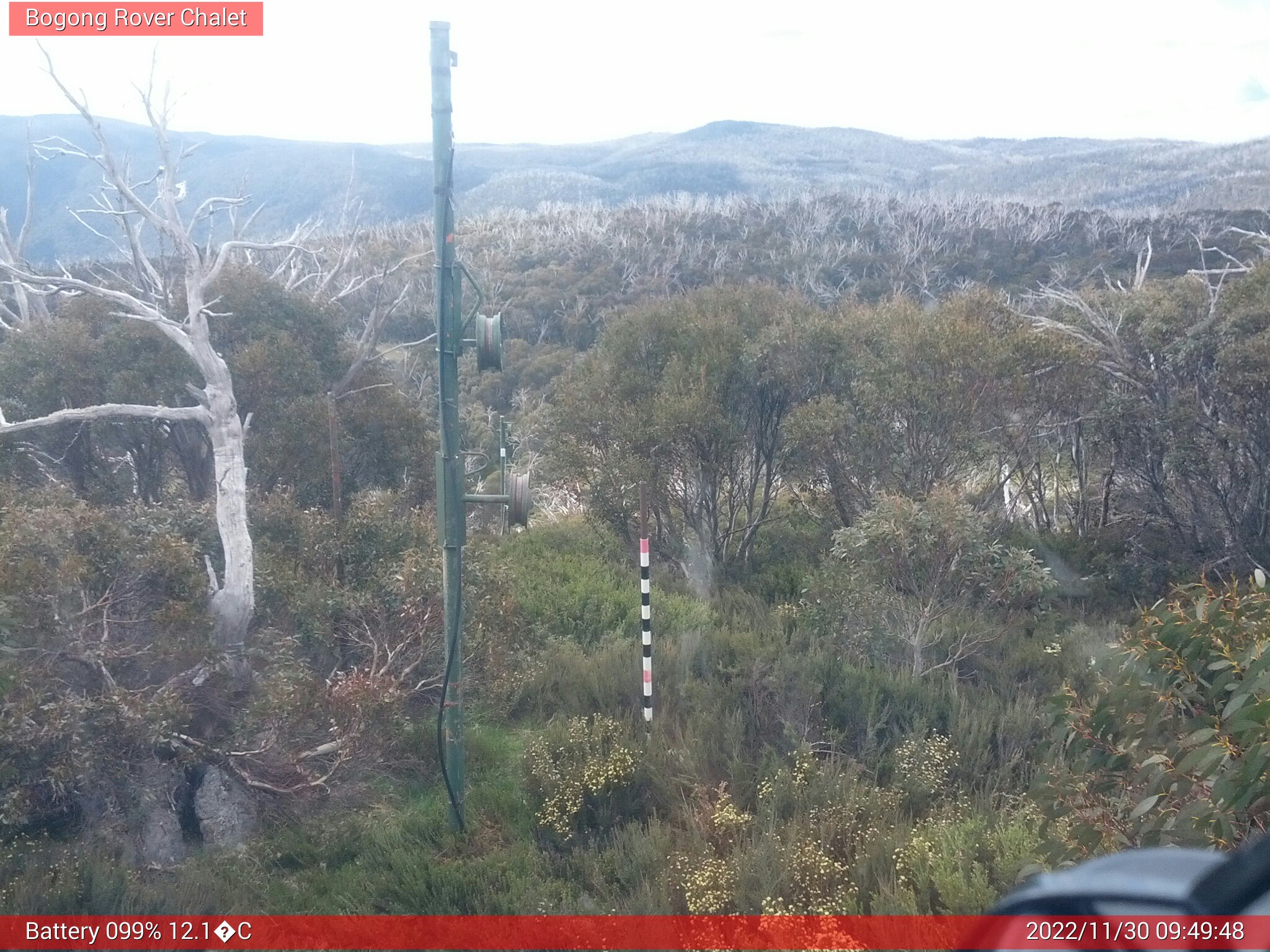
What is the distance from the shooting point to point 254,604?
22.7 feet

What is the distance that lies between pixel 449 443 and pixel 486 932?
2.41 m

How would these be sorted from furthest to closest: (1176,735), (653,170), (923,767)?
(653,170) → (923,767) → (1176,735)

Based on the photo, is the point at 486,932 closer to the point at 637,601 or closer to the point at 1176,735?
the point at 1176,735

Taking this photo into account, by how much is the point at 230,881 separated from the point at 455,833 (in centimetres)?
113

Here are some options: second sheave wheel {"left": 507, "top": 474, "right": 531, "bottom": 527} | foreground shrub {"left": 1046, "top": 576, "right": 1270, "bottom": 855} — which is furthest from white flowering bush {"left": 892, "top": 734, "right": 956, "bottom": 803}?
second sheave wheel {"left": 507, "top": 474, "right": 531, "bottom": 527}

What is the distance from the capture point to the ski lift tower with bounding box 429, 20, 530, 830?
5109 millimetres

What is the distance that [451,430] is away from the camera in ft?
17.2

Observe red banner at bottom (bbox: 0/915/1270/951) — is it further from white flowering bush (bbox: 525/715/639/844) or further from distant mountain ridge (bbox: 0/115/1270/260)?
distant mountain ridge (bbox: 0/115/1270/260)

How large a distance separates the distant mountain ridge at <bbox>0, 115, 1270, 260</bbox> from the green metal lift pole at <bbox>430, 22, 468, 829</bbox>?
0.91 feet

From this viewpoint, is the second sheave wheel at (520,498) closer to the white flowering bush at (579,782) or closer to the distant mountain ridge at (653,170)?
the white flowering bush at (579,782)

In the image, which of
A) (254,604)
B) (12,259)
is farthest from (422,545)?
(12,259)

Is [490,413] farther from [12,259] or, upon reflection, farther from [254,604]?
[254,604]

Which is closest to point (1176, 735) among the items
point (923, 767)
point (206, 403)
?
point (923, 767)

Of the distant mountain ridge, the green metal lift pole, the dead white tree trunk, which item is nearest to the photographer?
the green metal lift pole
